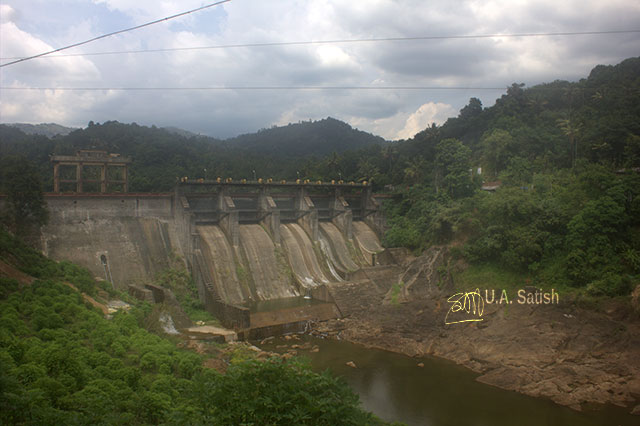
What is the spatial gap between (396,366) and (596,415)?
7260 mm

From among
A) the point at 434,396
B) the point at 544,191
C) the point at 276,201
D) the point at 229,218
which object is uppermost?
the point at 544,191

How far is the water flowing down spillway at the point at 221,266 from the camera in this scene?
25938 mm

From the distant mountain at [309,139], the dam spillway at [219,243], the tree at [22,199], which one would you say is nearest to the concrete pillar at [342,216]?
the dam spillway at [219,243]

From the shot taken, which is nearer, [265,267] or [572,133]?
[265,267]

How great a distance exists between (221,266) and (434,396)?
14.9 m

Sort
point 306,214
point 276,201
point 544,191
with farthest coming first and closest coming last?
point 276,201 < point 306,214 < point 544,191

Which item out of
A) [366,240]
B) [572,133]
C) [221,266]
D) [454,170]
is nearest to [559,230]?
[454,170]

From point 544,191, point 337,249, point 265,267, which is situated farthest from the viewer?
point 337,249

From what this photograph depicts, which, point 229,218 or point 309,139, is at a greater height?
point 309,139

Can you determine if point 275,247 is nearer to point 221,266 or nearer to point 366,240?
point 221,266

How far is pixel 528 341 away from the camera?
19188 mm

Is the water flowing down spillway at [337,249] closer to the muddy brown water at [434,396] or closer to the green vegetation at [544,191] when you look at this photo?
the green vegetation at [544,191]

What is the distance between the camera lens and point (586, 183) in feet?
81.4
